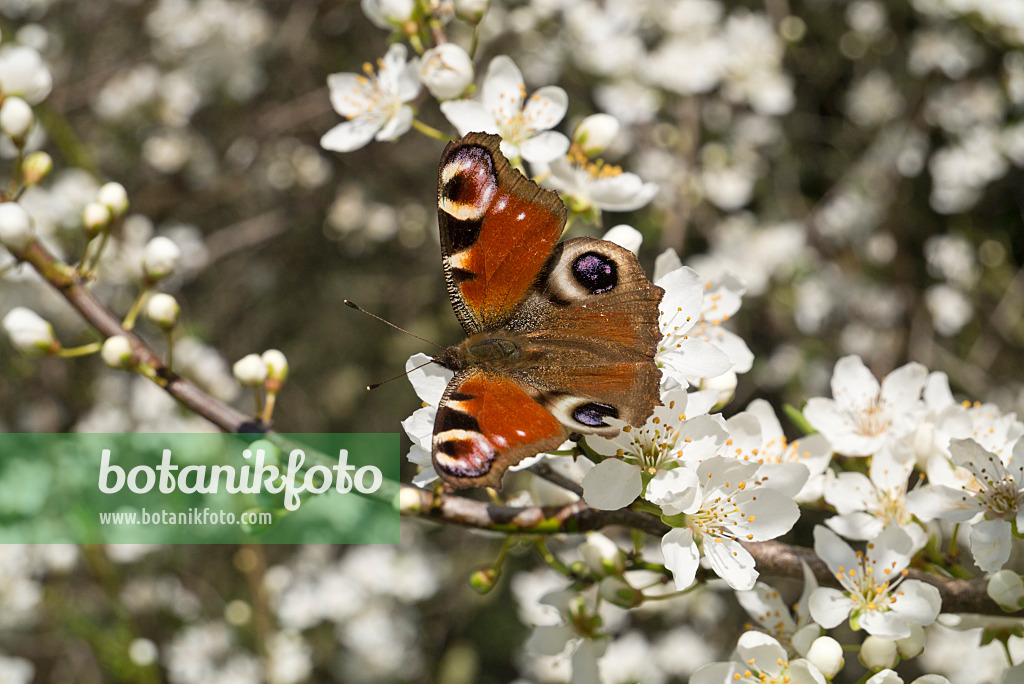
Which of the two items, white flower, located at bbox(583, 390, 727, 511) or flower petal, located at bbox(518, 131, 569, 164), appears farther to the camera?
flower petal, located at bbox(518, 131, 569, 164)

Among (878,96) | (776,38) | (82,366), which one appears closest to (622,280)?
(776,38)

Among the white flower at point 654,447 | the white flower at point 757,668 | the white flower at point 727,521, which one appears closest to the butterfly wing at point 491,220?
the white flower at point 654,447

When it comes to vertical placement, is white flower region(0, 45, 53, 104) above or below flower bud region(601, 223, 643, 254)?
below

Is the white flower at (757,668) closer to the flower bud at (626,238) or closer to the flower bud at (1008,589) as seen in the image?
the flower bud at (1008,589)

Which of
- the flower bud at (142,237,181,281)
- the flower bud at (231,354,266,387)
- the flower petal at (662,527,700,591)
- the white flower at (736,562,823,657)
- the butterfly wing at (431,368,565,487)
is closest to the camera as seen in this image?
the butterfly wing at (431,368,565,487)

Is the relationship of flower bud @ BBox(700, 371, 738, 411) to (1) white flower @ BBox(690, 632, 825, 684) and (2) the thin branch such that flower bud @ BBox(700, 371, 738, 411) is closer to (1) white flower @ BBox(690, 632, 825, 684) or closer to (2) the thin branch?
(1) white flower @ BBox(690, 632, 825, 684)

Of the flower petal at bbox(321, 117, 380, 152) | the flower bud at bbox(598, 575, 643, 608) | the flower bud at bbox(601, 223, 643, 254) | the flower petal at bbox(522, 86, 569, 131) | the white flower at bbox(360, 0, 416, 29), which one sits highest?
the white flower at bbox(360, 0, 416, 29)

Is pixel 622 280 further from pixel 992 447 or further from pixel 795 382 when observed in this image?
pixel 795 382

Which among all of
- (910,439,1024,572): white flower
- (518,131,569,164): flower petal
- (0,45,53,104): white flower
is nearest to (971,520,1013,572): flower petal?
(910,439,1024,572): white flower
